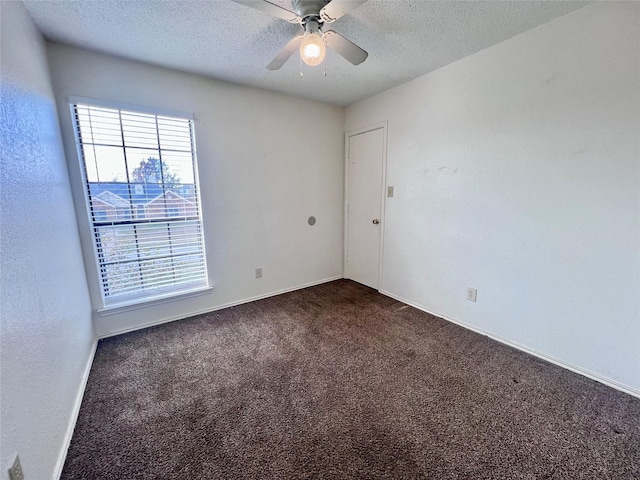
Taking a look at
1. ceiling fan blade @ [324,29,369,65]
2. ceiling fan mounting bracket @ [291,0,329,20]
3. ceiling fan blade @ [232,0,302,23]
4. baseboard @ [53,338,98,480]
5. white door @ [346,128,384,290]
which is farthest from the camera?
white door @ [346,128,384,290]

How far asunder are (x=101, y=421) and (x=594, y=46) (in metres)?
3.71

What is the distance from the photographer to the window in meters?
2.23

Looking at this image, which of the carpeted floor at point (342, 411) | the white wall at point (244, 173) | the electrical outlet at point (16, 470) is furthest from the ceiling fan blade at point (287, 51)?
the electrical outlet at point (16, 470)

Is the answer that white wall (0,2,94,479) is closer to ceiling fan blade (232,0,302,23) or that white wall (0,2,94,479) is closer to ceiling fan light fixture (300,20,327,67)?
ceiling fan blade (232,0,302,23)

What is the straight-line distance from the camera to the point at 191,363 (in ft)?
6.70

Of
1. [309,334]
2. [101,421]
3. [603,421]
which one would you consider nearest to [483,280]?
[603,421]

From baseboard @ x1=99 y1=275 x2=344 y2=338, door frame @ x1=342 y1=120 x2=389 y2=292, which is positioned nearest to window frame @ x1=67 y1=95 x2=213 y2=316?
baseboard @ x1=99 y1=275 x2=344 y2=338

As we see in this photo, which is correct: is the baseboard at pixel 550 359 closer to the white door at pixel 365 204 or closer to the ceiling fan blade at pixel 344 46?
the white door at pixel 365 204

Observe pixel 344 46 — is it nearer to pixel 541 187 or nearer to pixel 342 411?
pixel 541 187

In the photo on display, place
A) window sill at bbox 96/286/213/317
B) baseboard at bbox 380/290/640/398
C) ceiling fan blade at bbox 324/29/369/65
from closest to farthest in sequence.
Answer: ceiling fan blade at bbox 324/29/369/65
baseboard at bbox 380/290/640/398
window sill at bbox 96/286/213/317

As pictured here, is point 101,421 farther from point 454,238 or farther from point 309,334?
point 454,238

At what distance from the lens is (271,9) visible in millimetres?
1426

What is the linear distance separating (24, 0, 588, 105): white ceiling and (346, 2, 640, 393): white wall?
244mm

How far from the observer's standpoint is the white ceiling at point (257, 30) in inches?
64.1
